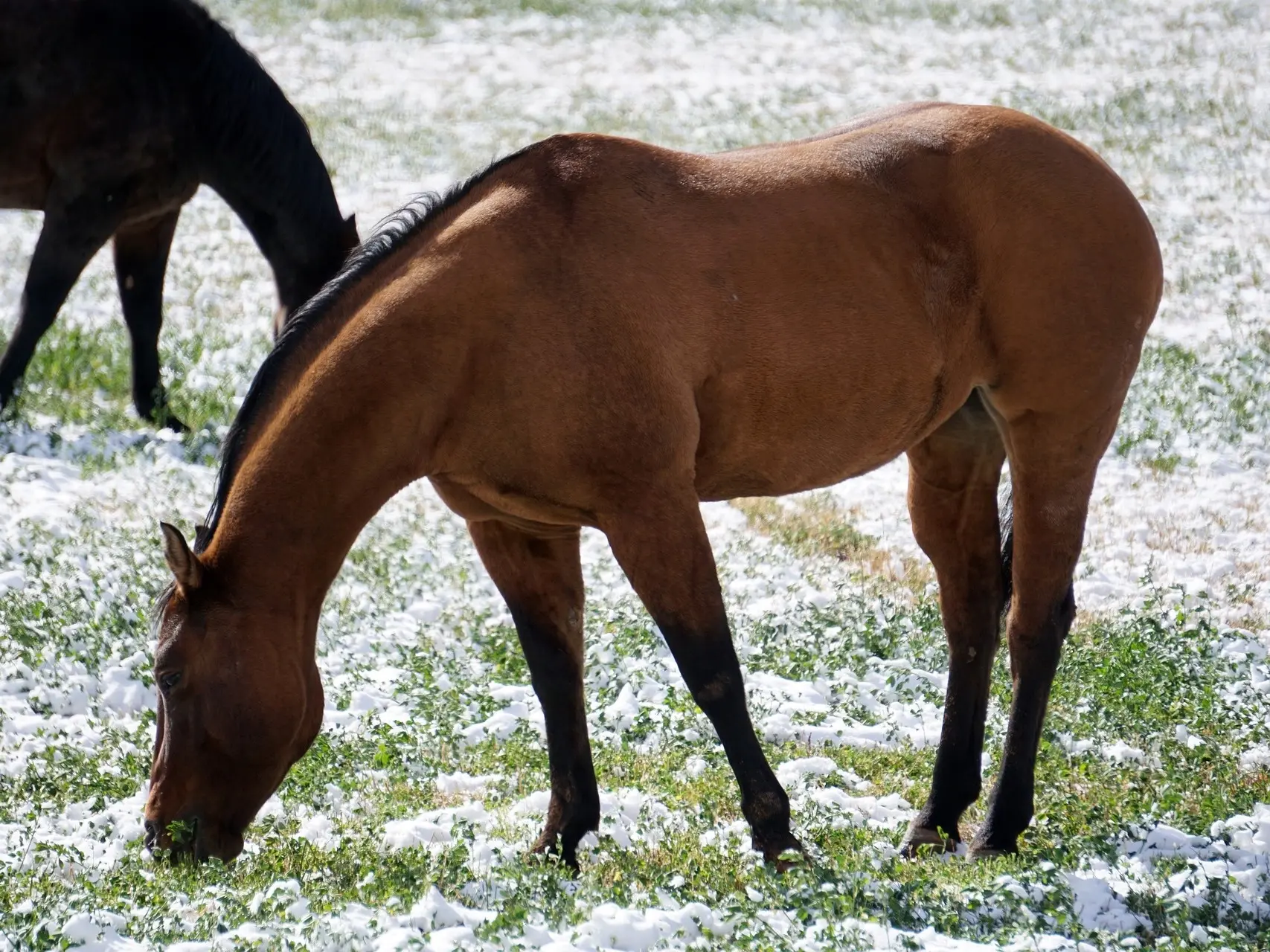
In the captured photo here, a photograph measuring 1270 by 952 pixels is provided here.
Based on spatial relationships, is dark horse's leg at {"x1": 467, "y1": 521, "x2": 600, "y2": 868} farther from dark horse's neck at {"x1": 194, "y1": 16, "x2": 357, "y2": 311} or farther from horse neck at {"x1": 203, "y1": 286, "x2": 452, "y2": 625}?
dark horse's neck at {"x1": 194, "y1": 16, "x2": 357, "y2": 311}

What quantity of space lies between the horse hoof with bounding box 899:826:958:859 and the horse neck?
7.55 ft

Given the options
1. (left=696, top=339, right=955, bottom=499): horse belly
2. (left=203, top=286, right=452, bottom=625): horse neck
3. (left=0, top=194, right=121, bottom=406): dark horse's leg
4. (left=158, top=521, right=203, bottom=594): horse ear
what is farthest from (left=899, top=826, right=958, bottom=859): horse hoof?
(left=0, top=194, right=121, bottom=406): dark horse's leg

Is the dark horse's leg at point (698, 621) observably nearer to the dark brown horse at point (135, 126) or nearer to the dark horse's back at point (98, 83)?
the dark brown horse at point (135, 126)

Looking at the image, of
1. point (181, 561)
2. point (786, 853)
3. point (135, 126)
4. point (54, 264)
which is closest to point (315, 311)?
point (181, 561)

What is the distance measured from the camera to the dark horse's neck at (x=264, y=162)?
908 cm

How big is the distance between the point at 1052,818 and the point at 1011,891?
1.06 metres

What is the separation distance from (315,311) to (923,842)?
2.84m

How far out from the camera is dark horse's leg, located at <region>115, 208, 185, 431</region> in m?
10.2

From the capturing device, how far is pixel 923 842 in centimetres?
535

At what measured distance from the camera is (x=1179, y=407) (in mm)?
10594

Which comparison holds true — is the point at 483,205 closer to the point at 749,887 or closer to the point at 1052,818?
the point at 749,887

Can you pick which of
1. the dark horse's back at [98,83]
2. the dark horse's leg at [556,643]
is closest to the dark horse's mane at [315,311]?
the dark horse's leg at [556,643]

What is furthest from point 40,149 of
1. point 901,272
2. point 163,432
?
point 901,272

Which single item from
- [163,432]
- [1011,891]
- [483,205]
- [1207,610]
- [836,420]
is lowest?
[163,432]
